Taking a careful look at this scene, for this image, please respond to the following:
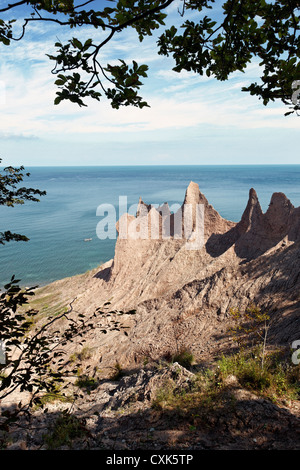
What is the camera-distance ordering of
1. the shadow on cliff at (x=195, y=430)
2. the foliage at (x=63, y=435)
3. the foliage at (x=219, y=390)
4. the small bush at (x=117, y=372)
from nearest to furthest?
the shadow on cliff at (x=195, y=430) → the foliage at (x=63, y=435) → the foliage at (x=219, y=390) → the small bush at (x=117, y=372)

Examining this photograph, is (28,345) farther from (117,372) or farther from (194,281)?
(194,281)

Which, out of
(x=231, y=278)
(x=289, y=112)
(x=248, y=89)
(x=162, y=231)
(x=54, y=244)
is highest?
(x=248, y=89)

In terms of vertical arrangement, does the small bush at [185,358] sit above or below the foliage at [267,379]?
below

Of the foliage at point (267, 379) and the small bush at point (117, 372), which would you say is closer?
the foliage at point (267, 379)

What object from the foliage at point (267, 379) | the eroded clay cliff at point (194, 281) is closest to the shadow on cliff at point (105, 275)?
the eroded clay cliff at point (194, 281)

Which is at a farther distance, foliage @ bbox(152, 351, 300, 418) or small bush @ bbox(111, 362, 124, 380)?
small bush @ bbox(111, 362, 124, 380)

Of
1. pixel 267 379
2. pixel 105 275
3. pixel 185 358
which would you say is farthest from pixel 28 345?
pixel 105 275

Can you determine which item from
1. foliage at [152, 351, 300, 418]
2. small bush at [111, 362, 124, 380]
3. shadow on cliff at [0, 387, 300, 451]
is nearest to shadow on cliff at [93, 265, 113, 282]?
small bush at [111, 362, 124, 380]

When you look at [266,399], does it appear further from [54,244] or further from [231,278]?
[54,244]

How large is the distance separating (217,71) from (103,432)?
8.25 meters

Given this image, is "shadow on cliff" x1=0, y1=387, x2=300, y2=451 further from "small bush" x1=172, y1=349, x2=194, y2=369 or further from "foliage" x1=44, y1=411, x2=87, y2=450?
"small bush" x1=172, y1=349, x2=194, y2=369

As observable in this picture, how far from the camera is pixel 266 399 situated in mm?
7105

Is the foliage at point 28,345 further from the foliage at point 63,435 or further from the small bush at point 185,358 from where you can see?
the small bush at point 185,358
